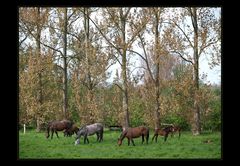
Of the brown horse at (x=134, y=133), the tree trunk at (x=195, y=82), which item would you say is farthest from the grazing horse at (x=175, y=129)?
the brown horse at (x=134, y=133)

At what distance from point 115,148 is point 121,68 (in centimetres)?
116

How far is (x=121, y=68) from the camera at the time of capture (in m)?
5.94

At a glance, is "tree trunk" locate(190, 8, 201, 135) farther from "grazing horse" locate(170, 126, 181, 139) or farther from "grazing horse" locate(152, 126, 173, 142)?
"grazing horse" locate(152, 126, 173, 142)

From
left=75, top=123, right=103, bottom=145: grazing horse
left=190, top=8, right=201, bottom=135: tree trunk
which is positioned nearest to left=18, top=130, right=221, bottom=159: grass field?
left=75, top=123, right=103, bottom=145: grazing horse

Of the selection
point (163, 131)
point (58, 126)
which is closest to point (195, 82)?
point (163, 131)

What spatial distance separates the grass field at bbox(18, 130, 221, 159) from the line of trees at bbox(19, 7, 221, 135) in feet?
0.79

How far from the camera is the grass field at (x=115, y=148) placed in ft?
17.8

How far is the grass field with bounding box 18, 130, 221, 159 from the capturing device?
543 centimetres

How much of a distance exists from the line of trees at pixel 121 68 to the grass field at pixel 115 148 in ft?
0.79

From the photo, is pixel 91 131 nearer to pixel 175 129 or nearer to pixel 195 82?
pixel 175 129

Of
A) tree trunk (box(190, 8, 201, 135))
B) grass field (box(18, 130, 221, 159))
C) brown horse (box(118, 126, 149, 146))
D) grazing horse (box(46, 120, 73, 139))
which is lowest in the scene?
grass field (box(18, 130, 221, 159))

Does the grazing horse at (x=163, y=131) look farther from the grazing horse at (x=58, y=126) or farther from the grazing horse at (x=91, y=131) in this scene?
the grazing horse at (x=58, y=126)
